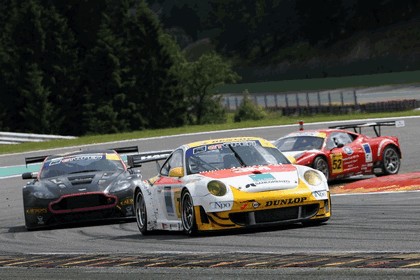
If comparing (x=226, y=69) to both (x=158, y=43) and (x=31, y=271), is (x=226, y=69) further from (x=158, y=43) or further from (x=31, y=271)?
(x=31, y=271)

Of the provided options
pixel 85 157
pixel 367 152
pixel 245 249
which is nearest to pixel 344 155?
pixel 367 152

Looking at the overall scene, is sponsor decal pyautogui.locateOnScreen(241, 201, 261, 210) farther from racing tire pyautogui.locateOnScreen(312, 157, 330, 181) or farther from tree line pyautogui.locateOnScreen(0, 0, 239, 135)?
tree line pyautogui.locateOnScreen(0, 0, 239, 135)

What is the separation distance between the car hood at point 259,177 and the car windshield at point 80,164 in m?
4.73

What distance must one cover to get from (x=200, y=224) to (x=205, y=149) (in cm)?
142

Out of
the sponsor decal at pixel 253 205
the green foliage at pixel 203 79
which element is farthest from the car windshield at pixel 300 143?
the green foliage at pixel 203 79

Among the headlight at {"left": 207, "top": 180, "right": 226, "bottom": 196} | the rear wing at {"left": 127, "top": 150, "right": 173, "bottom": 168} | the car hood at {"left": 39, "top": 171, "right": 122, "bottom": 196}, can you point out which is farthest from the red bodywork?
Answer: the headlight at {"left": 207, "top": 180, "right": 226, "bottom": 196}

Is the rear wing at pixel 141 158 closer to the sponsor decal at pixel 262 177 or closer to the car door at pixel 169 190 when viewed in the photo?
the car door at pixel 169 190

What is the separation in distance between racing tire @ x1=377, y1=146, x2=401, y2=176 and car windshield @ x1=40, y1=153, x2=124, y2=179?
6863mm

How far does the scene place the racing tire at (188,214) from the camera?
12.1 meters

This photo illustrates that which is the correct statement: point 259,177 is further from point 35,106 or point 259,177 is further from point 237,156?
point 35,106

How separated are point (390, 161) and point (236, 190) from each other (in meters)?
11.0

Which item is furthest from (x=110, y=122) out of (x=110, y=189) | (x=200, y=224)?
(x=200, y=224)

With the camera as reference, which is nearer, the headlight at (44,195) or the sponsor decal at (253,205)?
the sponsor decal at (253,205)

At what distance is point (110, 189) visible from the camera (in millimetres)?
15984
